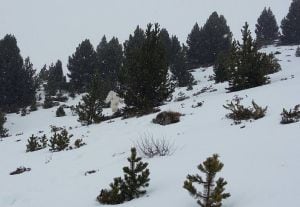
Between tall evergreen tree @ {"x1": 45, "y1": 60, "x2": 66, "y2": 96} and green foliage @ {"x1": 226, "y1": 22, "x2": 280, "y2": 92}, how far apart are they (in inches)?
1111

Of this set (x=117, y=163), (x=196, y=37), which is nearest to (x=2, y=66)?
(x=196, y=37)

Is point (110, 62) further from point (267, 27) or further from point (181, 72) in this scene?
point (267, 27)

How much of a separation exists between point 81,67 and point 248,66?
102 ft

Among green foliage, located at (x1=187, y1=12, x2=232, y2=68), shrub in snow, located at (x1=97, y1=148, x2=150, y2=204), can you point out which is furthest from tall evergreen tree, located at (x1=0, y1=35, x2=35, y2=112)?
shrub in snow, located at (x1=97, y1=148, x2=150, y2=204)

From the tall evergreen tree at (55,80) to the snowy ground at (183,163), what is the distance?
1149 inches

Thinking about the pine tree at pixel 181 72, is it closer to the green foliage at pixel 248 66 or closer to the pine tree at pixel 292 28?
→ the green foliage at pixel 248 66

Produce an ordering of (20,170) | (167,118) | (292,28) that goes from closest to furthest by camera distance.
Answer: (20,170) → (167,118) → (292,28)

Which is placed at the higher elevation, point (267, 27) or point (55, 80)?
point (267, 27)

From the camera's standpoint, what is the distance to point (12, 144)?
57.6ft

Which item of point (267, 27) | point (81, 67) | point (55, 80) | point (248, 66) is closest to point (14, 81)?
point (55, 80)

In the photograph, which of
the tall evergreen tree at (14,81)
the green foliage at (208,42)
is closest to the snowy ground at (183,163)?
the tall evergreen tree at (14,81)

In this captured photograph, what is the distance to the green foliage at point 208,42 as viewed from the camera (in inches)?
2019

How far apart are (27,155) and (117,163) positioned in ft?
20.6

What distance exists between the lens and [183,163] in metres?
7.45
